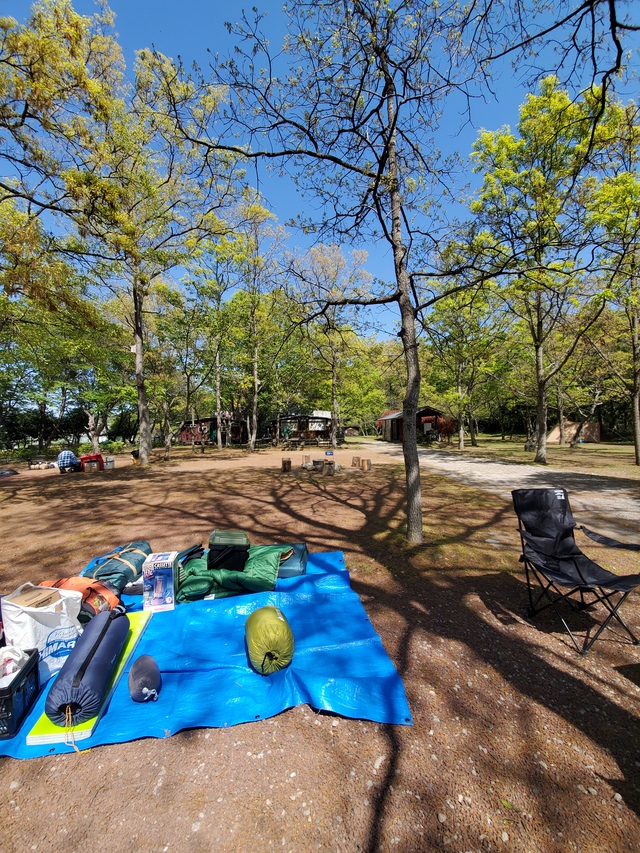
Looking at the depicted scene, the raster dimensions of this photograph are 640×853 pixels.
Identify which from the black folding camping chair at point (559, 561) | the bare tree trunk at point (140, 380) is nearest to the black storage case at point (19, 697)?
the black folding camping chair at point (559, 561)

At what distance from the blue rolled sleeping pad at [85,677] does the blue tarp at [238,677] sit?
0.48 feet

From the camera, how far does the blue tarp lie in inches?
90.9

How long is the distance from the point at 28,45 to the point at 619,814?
459 inches

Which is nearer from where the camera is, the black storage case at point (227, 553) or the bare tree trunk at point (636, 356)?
the black storage case at point (227, 553)

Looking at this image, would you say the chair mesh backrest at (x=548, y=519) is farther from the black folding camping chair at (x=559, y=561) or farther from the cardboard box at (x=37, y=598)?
the cardboard box at (x=37, y=598)

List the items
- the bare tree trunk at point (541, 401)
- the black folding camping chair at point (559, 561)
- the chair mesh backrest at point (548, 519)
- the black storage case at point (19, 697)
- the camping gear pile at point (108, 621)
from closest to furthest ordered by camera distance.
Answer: the black storage case at point (19, 697), the camping gear pile at point (108, 621), the black folding camping chair at point (559, 561), the chair mesh backrest at point (548, 519), the bare tree trunk at point (541, 401)

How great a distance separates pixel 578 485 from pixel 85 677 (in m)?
11.9

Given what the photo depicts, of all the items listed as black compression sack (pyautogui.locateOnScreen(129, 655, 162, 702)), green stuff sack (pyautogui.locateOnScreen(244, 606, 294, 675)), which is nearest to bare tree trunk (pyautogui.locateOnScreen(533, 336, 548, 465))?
green stuff sack (pyautogui.locateOnScreen(244, 606, 294, 675))

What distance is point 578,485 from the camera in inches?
394

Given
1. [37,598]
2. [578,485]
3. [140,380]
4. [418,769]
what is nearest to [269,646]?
[418,769]

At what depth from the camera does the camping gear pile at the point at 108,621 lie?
2.30 metres

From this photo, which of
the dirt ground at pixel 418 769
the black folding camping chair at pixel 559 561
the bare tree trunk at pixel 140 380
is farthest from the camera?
the bare tree trunk at pixel 140 380

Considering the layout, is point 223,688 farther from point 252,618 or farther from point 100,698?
point 100,698

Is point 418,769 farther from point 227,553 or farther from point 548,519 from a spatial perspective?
point 548,519
